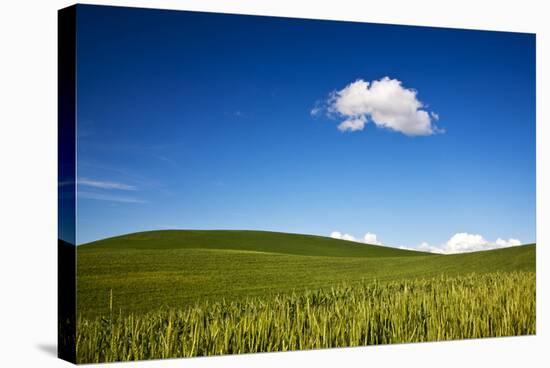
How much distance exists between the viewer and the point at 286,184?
10062 mm

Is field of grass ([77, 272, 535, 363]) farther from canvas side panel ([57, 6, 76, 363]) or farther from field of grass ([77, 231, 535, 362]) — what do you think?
canvas side panel ([57, 6, 76, 363])

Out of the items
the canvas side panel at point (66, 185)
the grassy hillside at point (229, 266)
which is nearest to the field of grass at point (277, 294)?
the grassy hillside at point (229, 266)

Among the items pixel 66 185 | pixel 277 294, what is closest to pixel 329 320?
pixel 277 294

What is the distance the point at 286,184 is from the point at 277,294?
4.03ft

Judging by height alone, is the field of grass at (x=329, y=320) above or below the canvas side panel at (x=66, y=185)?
below

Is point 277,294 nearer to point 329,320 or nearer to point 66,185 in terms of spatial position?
point 329,320

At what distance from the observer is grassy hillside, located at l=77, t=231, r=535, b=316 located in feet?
29.8

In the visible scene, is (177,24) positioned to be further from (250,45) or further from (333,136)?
(333,136)

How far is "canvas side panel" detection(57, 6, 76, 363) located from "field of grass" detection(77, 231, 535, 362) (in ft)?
0.59

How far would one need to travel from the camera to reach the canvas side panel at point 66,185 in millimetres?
8953

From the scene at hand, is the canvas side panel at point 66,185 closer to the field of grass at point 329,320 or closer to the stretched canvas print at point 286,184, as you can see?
the stretched canvas print at point 286,184

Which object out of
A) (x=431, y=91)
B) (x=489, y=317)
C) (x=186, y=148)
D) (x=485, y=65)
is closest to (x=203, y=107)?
(x=186, y=148)

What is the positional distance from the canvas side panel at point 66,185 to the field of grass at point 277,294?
0.59 feet

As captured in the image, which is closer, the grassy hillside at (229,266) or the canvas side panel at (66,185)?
the canvas side panel at (66,185)
